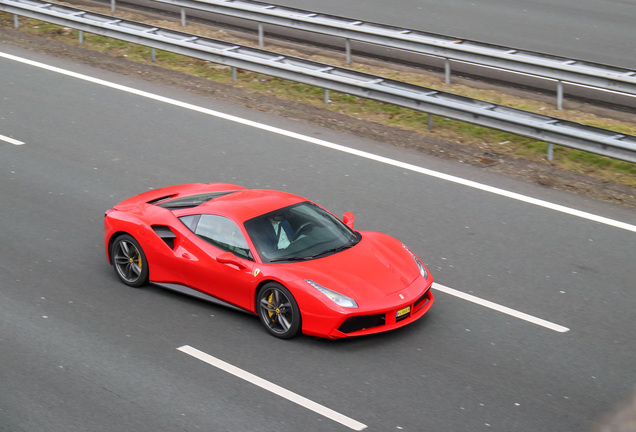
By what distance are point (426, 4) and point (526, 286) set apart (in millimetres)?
12524

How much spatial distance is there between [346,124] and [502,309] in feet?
21.2

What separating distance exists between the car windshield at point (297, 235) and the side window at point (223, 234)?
126 millimetres

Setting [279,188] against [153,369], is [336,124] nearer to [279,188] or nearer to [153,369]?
[279,188]

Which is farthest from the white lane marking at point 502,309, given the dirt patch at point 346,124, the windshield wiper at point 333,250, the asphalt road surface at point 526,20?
the asphalt road surface at point 526,20

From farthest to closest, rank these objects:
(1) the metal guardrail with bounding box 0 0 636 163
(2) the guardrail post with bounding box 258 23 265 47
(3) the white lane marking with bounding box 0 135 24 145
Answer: (2) the guardrail post with bounding box 258 23 265 47, (3) the white lane marking with bounding box 0 135 24 145, (1) the metal guardrail with bounding box 0 0 636 163

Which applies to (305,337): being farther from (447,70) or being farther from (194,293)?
(447,70)

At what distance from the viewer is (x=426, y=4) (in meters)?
20.4

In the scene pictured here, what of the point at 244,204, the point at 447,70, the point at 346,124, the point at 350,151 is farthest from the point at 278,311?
the point at 447,70

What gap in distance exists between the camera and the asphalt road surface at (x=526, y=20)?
672 inches

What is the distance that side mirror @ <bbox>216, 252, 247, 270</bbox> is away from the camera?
27.8 ft

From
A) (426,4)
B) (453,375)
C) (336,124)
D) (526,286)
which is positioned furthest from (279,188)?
(426,4)

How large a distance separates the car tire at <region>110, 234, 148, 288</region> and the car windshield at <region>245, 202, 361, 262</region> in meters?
1.44

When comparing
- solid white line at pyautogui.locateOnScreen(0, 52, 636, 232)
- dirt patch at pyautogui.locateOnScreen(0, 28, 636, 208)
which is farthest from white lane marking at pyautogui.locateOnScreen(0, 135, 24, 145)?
dirt patch at pyautogui.locateOnScreen(0, 28, 636, 208)

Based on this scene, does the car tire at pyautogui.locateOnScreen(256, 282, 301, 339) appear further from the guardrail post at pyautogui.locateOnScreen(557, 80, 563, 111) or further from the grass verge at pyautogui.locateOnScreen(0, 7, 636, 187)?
the guardrail post at pyautogui.locateOnScreen(557, 80, 563, 111)
